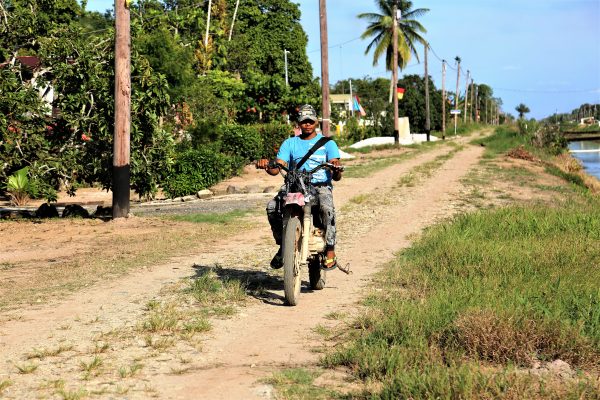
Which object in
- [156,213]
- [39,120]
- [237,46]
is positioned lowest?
[156,213]

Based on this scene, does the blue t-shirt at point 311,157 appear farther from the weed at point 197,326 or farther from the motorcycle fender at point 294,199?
the weed at point 197,326

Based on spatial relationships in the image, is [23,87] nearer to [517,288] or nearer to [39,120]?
[39,120]

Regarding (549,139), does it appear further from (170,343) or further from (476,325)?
(170,343)

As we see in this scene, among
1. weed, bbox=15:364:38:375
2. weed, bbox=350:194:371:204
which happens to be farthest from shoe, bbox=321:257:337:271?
weed, bbox=350:194:371:204

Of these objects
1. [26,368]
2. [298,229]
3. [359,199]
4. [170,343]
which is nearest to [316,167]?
[298,229]

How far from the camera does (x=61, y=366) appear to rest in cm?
560

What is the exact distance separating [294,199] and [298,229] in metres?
0.35

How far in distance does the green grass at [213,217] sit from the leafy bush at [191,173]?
6.48m

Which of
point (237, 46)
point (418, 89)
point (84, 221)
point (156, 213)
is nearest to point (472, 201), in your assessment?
point (156, 213)

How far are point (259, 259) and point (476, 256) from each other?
2.95 m

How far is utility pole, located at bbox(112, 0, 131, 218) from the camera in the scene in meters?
15.8

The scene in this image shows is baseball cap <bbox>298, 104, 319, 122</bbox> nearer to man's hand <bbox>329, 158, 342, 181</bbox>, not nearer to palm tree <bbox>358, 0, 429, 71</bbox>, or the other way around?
man's hand <bbox>329, 158, 342, 181</bbox>

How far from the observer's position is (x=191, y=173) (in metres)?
24.0

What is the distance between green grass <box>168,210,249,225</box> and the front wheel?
8.07m
